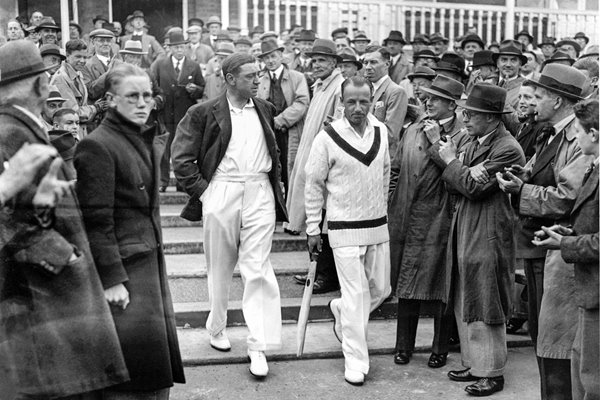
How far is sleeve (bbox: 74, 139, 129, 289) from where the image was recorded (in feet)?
8.96

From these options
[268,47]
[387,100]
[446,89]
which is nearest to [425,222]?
[446,89]

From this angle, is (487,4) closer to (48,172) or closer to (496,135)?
(496,135)

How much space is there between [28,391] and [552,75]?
291 centimetres

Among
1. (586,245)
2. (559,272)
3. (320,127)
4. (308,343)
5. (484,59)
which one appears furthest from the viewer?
(484,59)

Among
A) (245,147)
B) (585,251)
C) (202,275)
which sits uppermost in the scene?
(245,147)

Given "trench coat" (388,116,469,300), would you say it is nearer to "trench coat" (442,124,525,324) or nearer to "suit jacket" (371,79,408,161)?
"trench coat" (442,124,525,324)

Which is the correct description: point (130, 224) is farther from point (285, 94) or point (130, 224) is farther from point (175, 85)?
point (285, 94)

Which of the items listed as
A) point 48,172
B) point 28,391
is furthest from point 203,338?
point 48,172

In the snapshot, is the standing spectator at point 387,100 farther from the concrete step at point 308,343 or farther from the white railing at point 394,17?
the white railing at point 394,17

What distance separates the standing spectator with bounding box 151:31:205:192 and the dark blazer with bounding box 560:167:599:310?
1831mm

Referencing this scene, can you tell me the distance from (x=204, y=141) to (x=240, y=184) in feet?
1.05

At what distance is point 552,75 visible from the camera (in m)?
4.07

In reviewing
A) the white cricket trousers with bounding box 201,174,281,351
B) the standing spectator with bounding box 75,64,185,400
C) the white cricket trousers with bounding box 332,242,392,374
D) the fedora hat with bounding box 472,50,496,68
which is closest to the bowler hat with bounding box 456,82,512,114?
the white cricket trousers with bounding box 332,242,392,374

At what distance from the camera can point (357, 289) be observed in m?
4.56
